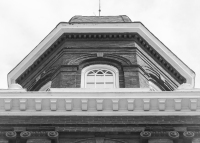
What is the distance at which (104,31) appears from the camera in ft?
83.6

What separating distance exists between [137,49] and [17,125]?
24.9 ft

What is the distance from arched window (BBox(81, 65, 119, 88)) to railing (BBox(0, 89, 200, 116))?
2.97 m

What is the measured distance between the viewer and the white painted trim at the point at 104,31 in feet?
83.4

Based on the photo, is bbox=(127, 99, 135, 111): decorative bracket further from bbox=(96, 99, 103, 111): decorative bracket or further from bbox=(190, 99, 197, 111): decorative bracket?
bbox=(190, 99, 197, 111): decorative bracket

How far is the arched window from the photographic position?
910 inches

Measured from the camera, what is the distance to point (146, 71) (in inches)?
967

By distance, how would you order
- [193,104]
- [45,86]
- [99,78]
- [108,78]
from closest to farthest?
[193,104]
[99,78]
[108,78]
[45,86]

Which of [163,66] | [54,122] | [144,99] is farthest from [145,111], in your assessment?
[163,66]

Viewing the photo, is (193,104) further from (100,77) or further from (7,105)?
(7,105)

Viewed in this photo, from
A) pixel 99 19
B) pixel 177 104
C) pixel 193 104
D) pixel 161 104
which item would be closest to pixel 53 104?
pixel 161 104

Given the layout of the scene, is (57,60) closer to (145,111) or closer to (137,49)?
(137,49)

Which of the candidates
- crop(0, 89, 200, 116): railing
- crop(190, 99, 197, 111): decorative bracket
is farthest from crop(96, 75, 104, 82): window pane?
crop(190, 99, 197, 111): decorative bracket

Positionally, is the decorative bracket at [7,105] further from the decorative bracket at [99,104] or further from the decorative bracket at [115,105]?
the decorative bracket at [115,105]

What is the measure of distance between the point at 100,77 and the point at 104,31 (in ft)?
9.46
